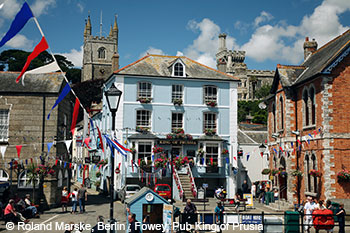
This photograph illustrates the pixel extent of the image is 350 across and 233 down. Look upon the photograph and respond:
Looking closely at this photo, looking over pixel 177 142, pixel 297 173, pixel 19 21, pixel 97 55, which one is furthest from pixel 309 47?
pixel 97 55

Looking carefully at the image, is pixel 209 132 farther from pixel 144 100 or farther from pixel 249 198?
pixel 249 198

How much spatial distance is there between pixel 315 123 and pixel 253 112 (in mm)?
65535

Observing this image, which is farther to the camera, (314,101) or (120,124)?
(120,124)

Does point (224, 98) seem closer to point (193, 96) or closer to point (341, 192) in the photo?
point (193, 96)

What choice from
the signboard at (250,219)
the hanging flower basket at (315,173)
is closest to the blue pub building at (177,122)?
the hanging flower basket at (315,173)

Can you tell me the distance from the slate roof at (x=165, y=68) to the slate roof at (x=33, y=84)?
259 inches

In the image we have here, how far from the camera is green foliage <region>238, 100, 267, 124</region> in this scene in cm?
7734

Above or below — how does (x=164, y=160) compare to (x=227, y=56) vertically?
below

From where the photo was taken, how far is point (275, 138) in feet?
93.1

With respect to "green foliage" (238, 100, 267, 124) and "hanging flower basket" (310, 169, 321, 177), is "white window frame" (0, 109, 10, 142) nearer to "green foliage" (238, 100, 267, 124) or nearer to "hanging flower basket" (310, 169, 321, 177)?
"hanging flower basket" (310, 169, 321, 177)

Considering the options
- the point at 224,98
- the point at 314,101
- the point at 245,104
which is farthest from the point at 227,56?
the point at 314,101

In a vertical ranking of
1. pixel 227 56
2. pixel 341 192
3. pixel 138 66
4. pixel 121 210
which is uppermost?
pixel 227 56

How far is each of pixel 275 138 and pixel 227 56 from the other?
150 metres

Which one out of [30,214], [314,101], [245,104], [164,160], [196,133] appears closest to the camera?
[30,214]
